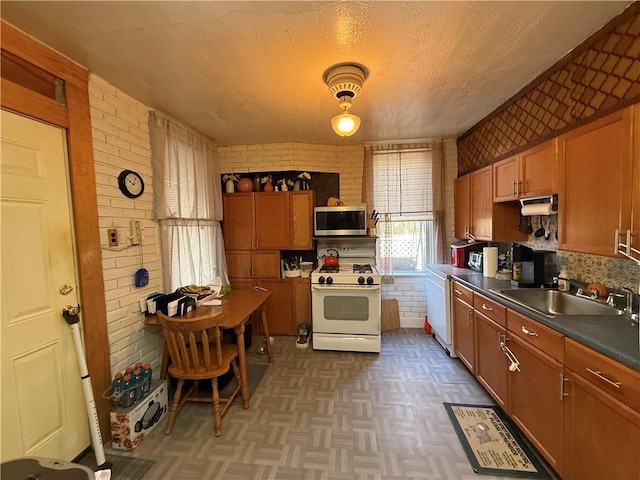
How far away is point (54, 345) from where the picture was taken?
165 centimetres

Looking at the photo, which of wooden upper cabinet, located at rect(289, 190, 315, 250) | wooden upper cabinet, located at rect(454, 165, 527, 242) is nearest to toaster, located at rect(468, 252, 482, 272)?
wooden upper cabinet, located at rect(454, 165, 527, 242)

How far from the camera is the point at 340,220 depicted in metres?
3.46

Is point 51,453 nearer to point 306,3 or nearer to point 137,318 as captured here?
point 137,318

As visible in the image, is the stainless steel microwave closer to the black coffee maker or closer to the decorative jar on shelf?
the decorative jar on shelf

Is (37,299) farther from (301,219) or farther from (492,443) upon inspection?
(492,443)

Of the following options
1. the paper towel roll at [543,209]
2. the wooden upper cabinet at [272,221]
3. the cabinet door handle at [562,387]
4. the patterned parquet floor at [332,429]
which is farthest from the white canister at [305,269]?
the cabinet door handle at [562,387]

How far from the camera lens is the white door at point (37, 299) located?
1430mm

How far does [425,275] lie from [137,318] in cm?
326

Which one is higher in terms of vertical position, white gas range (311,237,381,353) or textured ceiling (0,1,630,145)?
textured ceiling (0,1,630,145)

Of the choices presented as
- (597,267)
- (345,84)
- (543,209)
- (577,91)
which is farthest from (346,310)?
(577,91)

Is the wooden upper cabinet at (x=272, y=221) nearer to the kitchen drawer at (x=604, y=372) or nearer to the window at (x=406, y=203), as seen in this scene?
the window at (x=406, y=203)

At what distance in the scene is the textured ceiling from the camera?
1.38 m

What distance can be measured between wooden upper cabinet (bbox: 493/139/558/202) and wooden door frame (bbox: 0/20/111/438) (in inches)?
125

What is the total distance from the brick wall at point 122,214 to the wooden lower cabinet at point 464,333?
2.81 m
